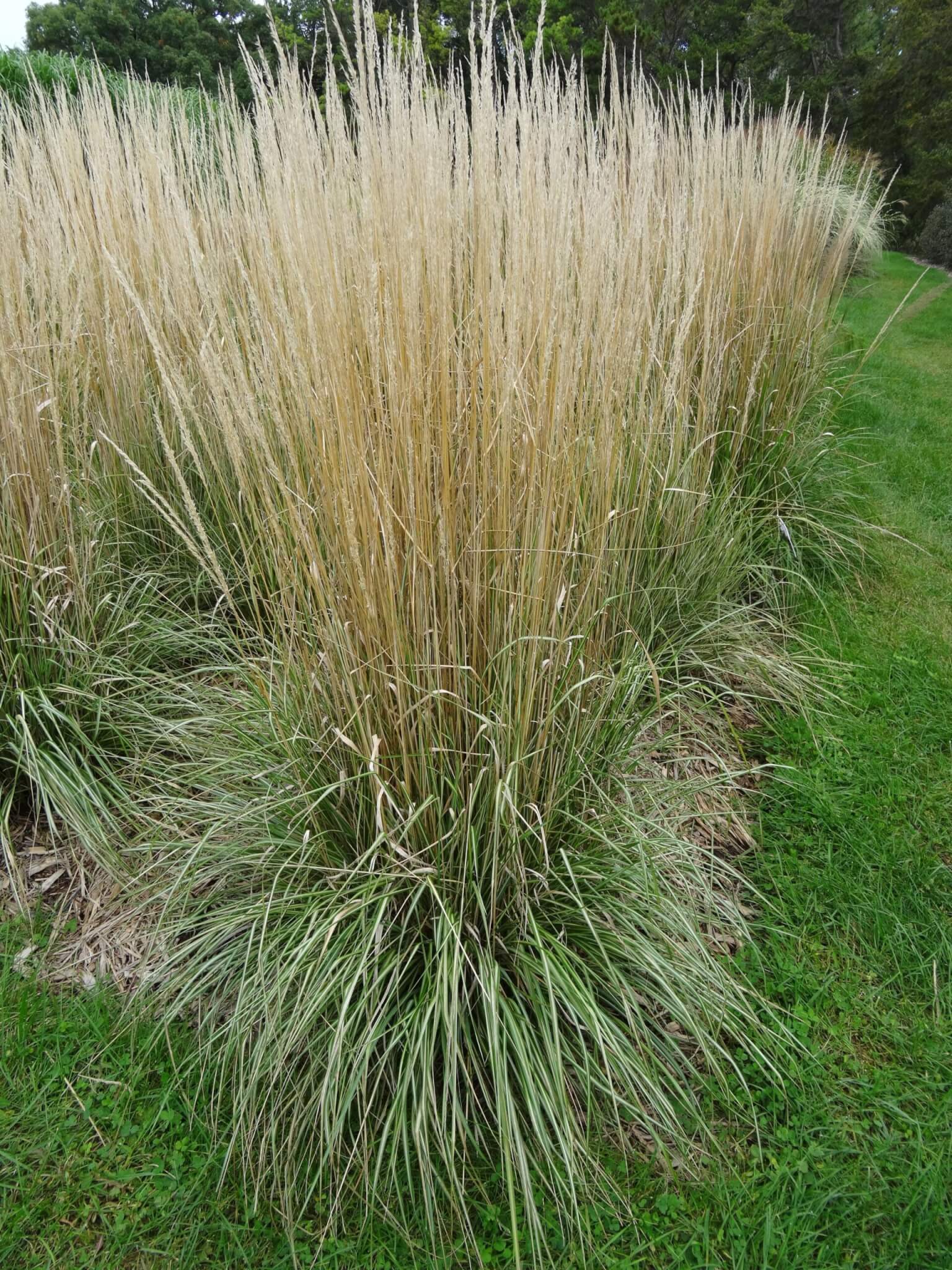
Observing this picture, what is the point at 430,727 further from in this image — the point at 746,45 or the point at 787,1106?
the point at 746,45

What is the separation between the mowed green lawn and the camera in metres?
1.43

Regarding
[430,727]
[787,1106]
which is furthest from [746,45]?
[787,1106]

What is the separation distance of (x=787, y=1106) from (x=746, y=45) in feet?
70.4

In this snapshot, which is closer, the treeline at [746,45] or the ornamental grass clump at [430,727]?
the ornamental grass clump at [430,727]

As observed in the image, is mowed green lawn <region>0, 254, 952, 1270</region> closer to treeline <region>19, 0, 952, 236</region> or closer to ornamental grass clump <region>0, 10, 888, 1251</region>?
ornamental grass clump <region>0, 10, 888, 1251</region>

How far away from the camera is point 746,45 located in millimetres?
17438

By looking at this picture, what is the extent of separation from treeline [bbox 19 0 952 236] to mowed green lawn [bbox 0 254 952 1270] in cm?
893

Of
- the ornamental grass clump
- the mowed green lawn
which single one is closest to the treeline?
the ornamental grass clump

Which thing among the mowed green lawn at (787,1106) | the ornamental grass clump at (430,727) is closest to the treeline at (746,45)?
the ornamental grass clump at (430,727)

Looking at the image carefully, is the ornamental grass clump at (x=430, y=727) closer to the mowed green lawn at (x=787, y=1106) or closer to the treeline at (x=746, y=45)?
the mowed green lawn at (x=787, y=1106)

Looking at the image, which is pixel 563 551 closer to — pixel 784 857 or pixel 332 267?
pixel 332 267

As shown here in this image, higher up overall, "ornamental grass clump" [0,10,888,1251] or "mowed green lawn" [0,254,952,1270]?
"ornamental grass clump" [0,10,888,1251]

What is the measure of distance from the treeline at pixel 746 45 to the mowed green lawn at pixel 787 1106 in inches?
351

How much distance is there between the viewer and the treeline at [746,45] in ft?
43.6
